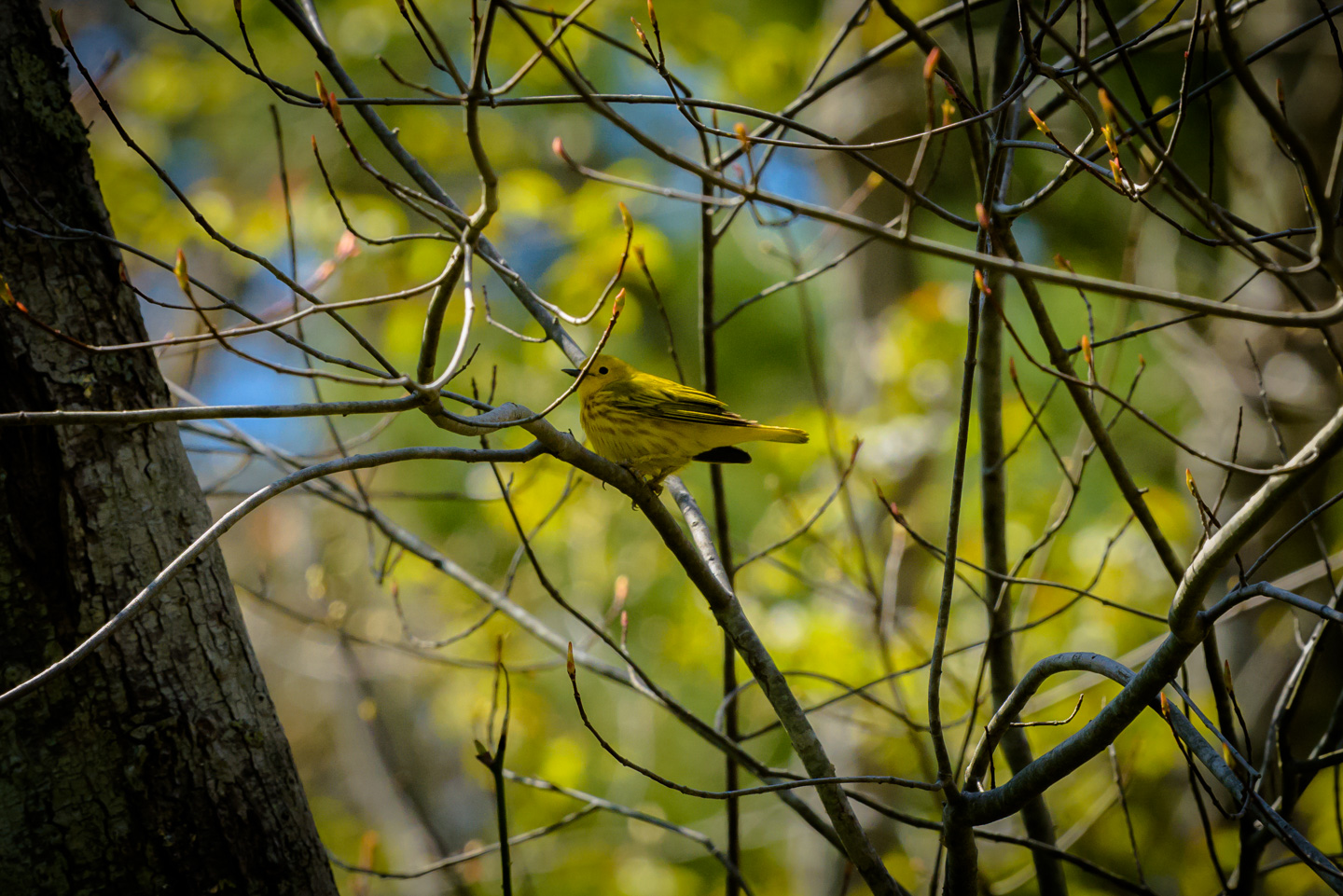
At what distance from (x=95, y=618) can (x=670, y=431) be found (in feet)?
5.99

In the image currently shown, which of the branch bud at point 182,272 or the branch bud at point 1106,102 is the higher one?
the branch bud at point 1106,102

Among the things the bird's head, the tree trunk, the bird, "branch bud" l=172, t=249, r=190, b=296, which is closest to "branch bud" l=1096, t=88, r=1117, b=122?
"branch bud" l=172, t=249, r=190, b=296

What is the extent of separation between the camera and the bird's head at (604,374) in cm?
362

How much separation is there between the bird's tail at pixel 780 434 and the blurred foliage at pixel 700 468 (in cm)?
53

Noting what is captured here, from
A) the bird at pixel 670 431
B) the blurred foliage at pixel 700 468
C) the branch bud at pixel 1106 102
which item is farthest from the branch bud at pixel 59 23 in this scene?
the branch bud at pixel 1106 102

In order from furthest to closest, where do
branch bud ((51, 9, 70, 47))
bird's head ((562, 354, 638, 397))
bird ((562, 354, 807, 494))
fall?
bird's head ((562, 354, 638, 397)), bird ((562, 354, 807, 494)), branch bud ((51, 9, 70, 47))

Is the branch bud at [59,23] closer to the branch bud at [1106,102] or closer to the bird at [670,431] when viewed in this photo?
the bird at [670,431]

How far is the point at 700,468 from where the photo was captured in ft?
24.8

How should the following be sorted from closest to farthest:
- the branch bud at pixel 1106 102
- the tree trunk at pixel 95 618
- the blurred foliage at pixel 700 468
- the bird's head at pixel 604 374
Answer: the branch bud at pixel 1106 102, the tree trunk at pixel 95 618, the bird's head at pixel 604 374, the blurred foliage at pixel 700 468

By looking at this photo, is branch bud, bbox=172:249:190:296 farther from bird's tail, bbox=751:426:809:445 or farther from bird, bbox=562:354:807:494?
bird's tail, bbox=751:426:809:445

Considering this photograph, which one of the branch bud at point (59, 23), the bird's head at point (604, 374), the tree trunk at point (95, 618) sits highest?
the bird's head at point (604, 374)

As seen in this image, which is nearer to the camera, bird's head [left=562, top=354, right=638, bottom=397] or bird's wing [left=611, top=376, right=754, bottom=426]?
bird's wing [left=611, top=376, right=754, bottom=426]

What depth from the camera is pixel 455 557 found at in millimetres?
7871

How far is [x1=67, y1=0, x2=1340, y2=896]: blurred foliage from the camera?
5055mm
